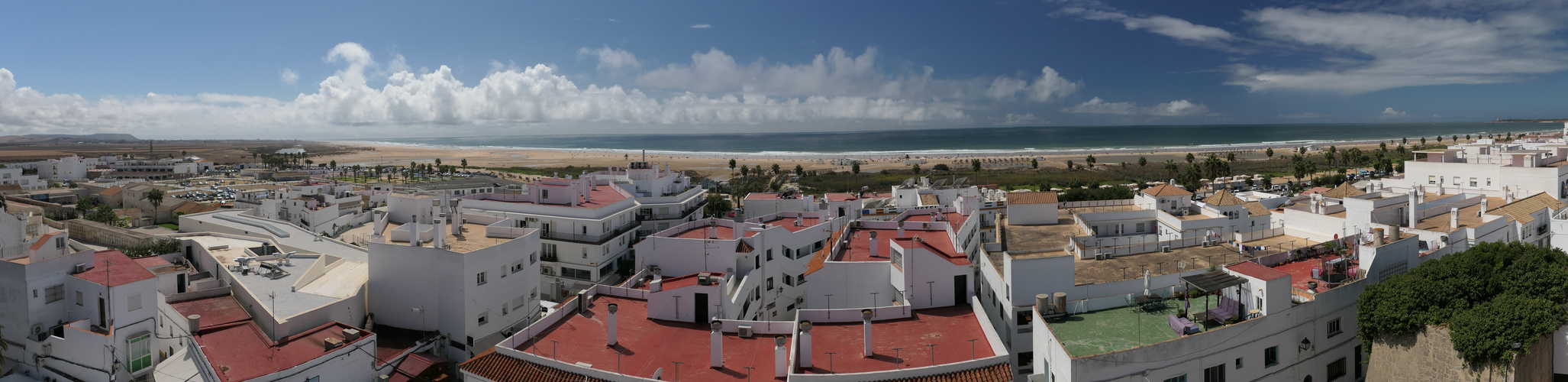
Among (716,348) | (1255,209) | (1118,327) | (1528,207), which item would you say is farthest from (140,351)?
(1528,207)

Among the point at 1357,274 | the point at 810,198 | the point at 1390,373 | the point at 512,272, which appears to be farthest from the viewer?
the point at 810,198

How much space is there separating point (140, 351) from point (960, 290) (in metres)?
24.4

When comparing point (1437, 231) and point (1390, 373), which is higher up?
point (1437, 231)

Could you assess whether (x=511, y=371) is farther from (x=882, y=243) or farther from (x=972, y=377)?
(x=882, y=243)

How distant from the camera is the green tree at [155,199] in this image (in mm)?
59509

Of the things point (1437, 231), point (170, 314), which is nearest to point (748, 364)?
point (170, 314)

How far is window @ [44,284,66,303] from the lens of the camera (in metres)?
22.3

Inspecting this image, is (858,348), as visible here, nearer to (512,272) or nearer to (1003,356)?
(1003,356)

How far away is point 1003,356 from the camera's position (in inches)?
681

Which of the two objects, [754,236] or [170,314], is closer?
[170,314]

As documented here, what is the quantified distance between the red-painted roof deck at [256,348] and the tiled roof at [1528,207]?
42932 mm

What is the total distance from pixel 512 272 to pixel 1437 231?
3345 cm

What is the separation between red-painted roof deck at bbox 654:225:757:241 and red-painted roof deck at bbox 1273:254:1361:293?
17.4 meters

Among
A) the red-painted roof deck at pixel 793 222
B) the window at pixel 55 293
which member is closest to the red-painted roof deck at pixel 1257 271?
the red-painted roof deck at pixel 793 222
